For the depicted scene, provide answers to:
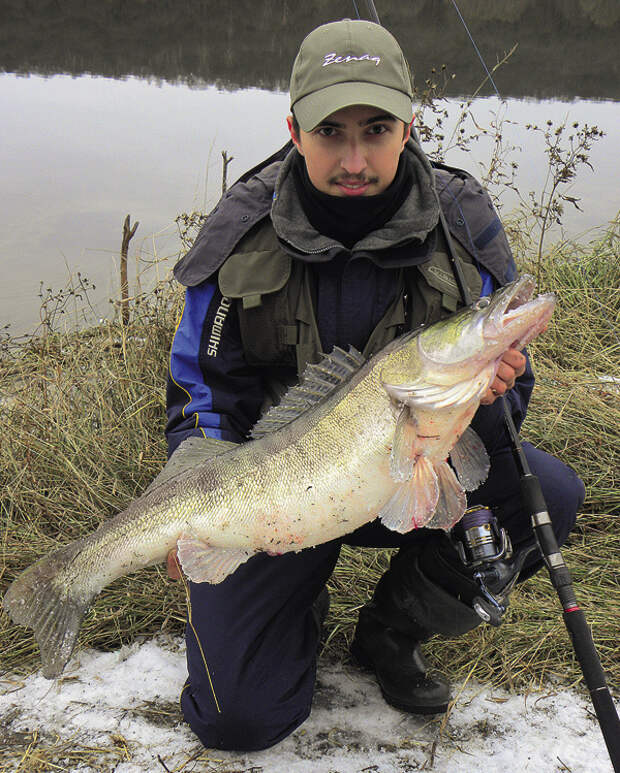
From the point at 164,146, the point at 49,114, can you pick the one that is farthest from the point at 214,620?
the point at 49,114

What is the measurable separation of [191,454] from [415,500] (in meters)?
0.76

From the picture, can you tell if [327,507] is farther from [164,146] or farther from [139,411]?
[164,146]

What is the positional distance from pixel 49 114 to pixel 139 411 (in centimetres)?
931

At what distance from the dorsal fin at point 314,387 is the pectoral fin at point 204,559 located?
1.21 feet

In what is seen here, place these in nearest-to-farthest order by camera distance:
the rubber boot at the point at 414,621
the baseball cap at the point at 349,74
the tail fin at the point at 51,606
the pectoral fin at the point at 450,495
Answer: the pectoral fin at the point at 450,495 → the tail fin at the point at 51,606 → the baseball cap at the point at 349,74 → the rubber boot at the point at 414,621

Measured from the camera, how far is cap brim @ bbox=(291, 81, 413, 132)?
240 cm

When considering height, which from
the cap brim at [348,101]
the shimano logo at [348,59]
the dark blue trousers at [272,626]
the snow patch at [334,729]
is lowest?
the snow patch at [334,729]

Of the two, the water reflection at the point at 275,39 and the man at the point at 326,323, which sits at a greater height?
the water reflection at the point at 275,39

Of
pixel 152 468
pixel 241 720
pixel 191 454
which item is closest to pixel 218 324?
pixel 191 454

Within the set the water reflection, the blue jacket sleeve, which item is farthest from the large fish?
the water reflection

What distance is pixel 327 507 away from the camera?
2150 millimetres

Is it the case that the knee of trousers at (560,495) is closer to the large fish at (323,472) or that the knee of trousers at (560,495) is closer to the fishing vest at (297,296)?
the large fish at (323,472)

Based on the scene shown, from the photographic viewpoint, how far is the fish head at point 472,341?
1.91m

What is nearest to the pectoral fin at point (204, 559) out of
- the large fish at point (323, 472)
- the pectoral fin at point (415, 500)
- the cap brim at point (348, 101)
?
the large fish at point (323, 472)
